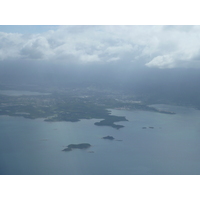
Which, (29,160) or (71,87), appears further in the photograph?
(71,87)

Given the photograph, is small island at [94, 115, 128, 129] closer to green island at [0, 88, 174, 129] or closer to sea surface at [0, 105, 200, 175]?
green island at [0, 88, 174, 129]

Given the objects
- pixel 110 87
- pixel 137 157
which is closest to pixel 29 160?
pixel 137 157

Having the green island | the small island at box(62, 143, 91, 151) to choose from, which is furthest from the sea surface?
the green island

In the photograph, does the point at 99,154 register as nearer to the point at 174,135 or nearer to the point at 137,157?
the point at 137,157

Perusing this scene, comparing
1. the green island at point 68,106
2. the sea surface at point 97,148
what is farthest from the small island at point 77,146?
the green island at point 68,106

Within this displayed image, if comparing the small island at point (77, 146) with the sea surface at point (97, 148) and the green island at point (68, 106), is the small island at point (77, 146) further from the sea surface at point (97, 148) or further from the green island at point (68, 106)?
the green island at point (68, 106)

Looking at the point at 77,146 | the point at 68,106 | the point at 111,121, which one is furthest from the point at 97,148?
the point at 68,106

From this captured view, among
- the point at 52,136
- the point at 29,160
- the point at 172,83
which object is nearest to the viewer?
the point at 29,160
